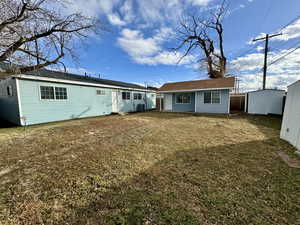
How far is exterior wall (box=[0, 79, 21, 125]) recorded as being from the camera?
695 cm

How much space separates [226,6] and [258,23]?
21.3ft

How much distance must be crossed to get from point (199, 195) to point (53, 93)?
31.5 ft

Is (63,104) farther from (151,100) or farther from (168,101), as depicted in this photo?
(151,100)

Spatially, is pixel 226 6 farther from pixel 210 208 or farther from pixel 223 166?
pixel 210 208

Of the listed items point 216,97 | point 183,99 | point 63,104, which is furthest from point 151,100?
point 63,104

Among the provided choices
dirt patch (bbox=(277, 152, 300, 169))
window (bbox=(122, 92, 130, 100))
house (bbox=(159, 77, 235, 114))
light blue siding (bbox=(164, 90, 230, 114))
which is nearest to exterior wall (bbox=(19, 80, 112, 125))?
window (bbox=(122, 92, 130, 100))

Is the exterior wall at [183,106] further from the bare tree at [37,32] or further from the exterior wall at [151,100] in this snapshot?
the bare tree at [37,32]

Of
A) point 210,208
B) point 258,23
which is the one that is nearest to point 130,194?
point 210,208

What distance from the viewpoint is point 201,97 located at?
12195 millimetres

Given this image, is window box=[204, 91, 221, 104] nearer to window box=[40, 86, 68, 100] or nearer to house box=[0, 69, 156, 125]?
house box=[0, 69, 156, 125]

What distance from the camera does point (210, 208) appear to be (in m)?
1.69

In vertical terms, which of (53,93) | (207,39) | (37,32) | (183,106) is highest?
(207,39)

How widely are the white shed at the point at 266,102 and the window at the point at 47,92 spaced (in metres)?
15.8

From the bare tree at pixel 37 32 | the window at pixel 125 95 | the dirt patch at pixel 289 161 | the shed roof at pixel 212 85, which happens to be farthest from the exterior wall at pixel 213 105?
the bare tree at pixel 37 32
